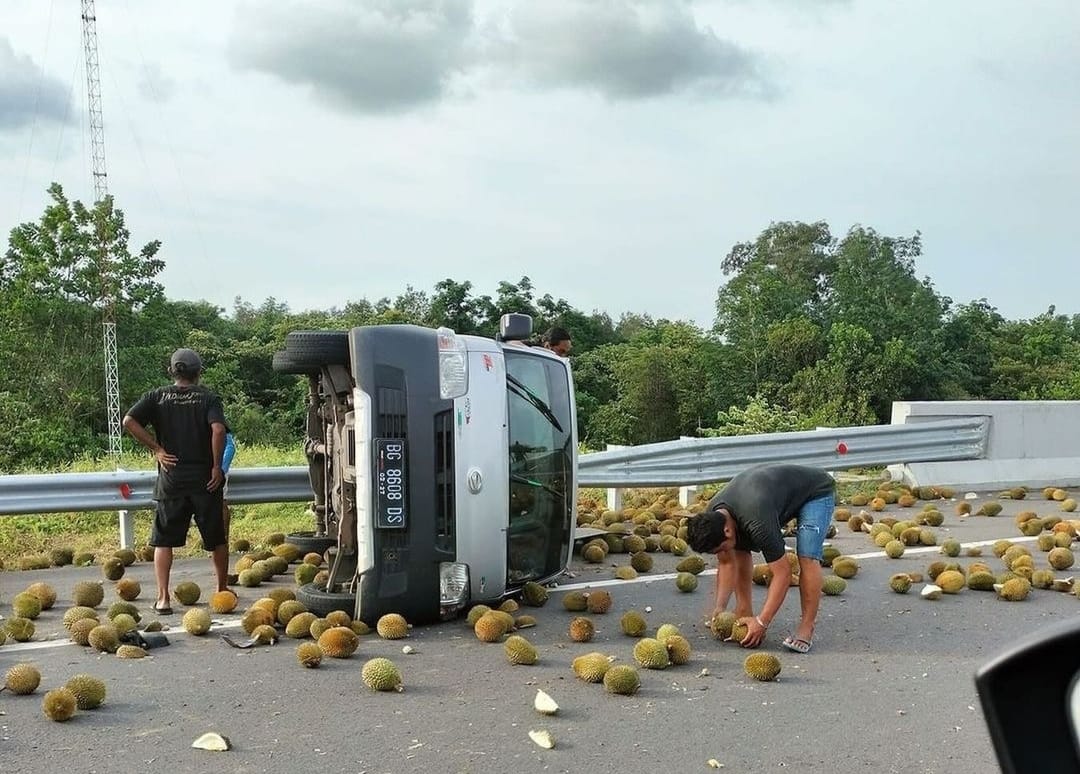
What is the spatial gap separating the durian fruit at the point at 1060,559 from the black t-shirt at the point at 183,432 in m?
6.68

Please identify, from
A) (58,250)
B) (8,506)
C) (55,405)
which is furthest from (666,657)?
(58,250)

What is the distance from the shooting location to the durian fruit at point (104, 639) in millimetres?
6094

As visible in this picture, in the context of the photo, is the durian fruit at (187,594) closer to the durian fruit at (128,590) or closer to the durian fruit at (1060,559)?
the durian fruit at (128,590)

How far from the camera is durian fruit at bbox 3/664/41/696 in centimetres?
518

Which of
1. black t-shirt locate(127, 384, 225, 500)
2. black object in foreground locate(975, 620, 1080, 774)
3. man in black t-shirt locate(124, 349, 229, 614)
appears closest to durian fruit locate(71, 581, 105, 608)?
man in black t-shirt locate(124, 349, 229, 614)

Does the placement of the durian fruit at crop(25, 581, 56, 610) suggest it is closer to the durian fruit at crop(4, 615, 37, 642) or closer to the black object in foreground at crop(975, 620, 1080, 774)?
the durian fruit at crop(4, 615, 37, 642)

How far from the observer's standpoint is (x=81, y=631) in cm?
629

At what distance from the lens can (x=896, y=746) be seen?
A: 450 cm

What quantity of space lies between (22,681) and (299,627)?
1.70 metres

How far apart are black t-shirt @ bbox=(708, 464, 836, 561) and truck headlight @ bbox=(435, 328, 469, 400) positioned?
1865 millimetres

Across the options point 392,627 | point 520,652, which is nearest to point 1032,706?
point 520,652

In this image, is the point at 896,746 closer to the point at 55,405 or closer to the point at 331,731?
the point at 331,731

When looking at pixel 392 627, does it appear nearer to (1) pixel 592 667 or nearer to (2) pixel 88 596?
(1) pixel 592 667

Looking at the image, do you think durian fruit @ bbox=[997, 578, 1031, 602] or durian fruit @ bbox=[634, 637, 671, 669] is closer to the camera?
durian fruit @ bbox=[634, 637, 671, 669]
